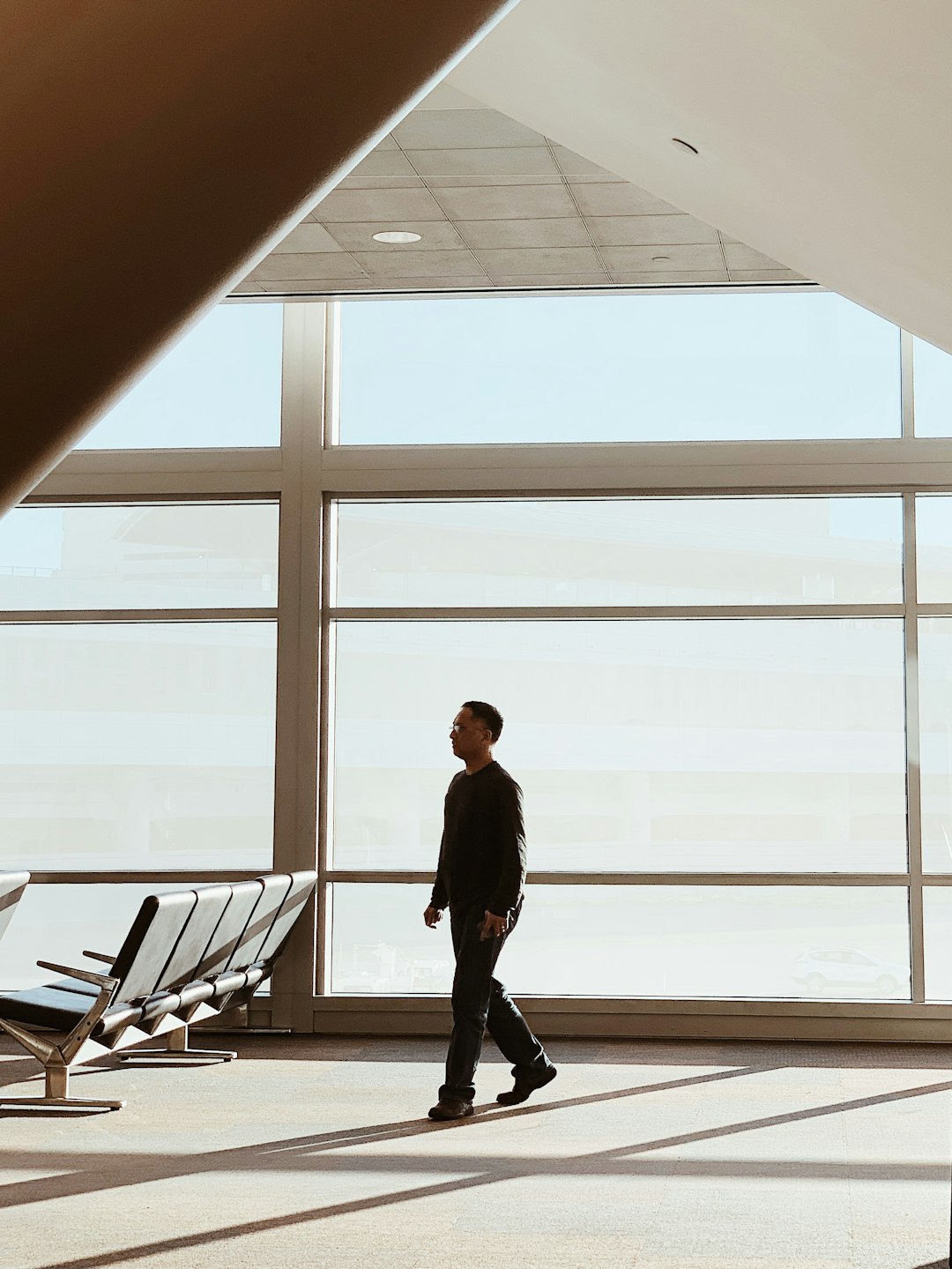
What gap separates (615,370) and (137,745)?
3.69 metres

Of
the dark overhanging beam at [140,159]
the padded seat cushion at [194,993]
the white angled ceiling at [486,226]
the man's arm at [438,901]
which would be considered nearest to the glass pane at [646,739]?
the padded seat cushion at [194,993]

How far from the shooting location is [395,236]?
5918 mm

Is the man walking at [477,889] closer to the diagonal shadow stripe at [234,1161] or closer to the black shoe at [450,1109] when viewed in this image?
the black shoe at [450,1109]

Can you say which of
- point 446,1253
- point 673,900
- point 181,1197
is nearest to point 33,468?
point 446,1253

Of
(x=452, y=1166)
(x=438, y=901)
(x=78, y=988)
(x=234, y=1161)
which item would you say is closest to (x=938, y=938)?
(x=438, y=901)

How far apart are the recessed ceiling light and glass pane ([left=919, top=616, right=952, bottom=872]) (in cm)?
384

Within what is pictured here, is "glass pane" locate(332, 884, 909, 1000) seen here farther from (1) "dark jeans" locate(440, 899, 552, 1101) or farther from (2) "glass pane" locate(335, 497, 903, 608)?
(1) "dark jeans" locate(440, 899, 552, 1101)

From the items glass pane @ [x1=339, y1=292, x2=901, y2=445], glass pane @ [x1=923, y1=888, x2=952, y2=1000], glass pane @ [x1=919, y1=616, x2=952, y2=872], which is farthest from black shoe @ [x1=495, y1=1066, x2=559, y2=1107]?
glass pane @ [x1=339, y1=292, x2=901, y2=445]

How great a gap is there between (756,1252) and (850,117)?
2886mm

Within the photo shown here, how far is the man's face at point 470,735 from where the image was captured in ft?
18.4

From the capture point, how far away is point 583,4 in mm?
3229

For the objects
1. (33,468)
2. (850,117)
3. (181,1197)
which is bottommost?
(181,1197)

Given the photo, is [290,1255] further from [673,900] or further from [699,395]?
[699,395]

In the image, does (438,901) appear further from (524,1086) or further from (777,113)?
(777,113)
